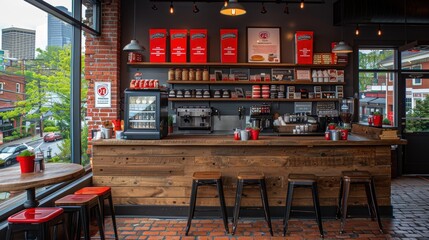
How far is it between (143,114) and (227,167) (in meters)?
1.22

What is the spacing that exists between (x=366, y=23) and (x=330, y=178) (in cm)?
349

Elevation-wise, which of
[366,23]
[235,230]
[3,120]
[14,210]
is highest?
[366,23]

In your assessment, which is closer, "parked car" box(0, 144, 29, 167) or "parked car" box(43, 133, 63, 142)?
"parked car" box(0, 144, 29, 167)

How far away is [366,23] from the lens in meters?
6.40

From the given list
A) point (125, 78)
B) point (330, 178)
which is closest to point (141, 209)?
point (330, 178)

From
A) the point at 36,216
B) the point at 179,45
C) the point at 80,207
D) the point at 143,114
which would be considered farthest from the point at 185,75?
the point at 36,216

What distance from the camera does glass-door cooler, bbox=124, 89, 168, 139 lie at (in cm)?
425

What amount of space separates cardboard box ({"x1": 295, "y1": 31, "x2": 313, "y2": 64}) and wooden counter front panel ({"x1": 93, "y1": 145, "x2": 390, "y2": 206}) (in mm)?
2482

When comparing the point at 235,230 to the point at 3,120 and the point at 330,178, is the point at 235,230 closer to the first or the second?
the point at 330,178

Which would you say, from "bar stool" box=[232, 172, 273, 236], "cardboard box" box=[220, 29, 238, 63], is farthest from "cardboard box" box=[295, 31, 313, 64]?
"bar stool" box=[232, 172, 273, 236]

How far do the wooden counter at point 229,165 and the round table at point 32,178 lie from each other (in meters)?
1.28

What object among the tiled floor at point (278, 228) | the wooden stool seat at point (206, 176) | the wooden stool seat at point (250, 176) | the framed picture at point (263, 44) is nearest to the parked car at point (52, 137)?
the tiled floor at point (278, 228)

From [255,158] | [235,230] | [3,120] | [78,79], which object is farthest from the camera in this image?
[78,79]

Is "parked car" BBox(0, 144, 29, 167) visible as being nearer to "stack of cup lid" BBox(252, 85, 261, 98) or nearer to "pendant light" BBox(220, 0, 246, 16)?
"pendant light" BBox(220, 0, 246, 16)
